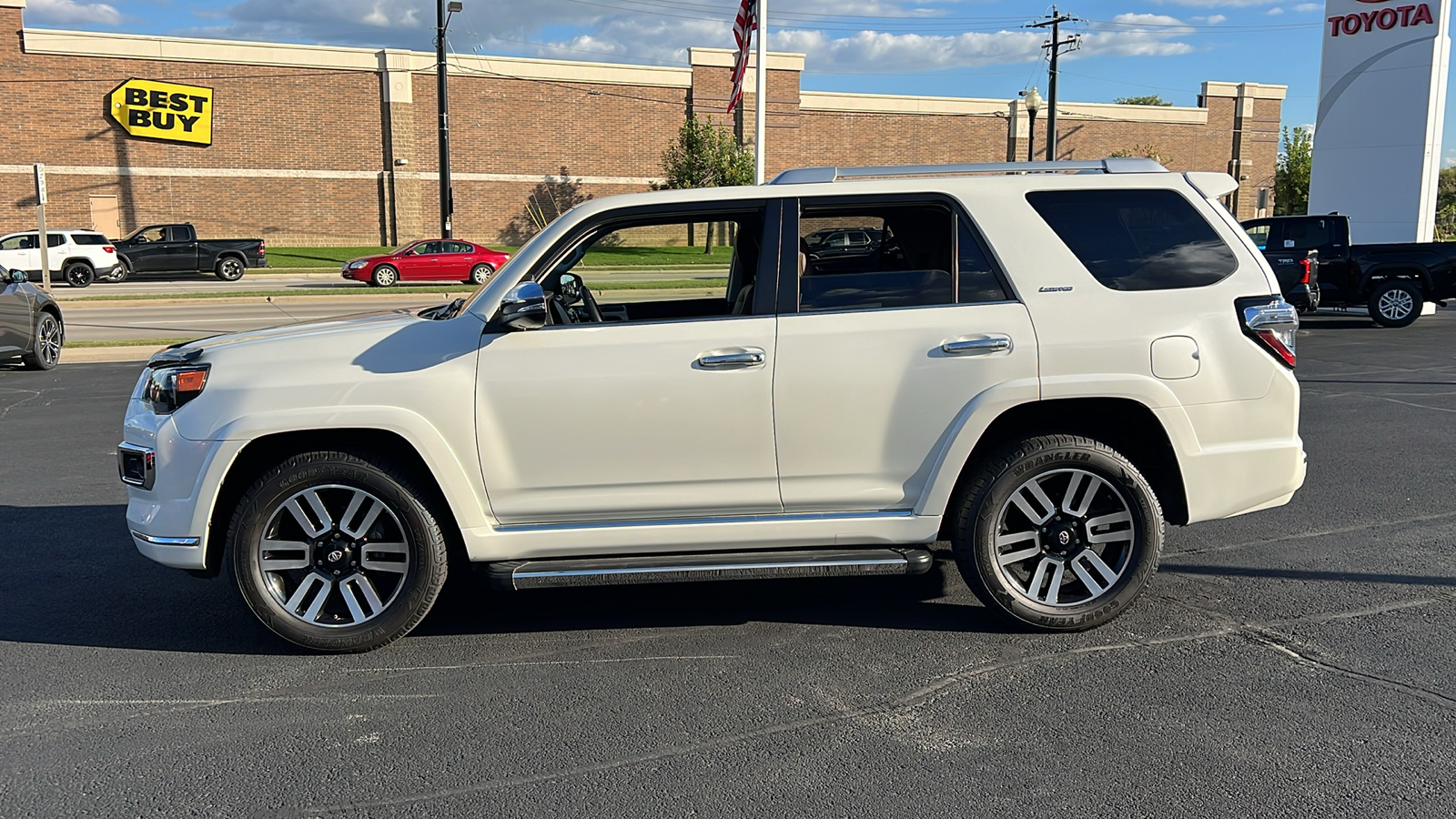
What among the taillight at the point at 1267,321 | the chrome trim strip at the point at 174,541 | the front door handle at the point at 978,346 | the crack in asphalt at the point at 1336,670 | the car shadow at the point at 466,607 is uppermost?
the taillight at the point at 1267,321

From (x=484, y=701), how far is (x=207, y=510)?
56.4 inches

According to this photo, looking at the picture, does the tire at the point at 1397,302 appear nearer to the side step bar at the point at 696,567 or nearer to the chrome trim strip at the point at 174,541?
the side step bar at the point at 696,567

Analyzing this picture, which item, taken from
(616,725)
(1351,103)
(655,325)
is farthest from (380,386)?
(1351,103)

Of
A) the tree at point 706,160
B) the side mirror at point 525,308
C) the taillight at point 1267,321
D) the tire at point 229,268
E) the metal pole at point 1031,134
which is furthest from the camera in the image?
the tree at point 706,160

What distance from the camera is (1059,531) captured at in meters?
4.81

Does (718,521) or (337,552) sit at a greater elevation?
(718,521)

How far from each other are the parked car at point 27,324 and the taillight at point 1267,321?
13320 millimetres

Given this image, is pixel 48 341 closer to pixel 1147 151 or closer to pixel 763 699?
pixel 763 699

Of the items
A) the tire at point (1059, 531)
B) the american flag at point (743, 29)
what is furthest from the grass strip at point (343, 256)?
the tire at point (1059, 531)

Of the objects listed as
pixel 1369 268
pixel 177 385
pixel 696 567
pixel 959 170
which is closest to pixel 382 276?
pixel 1369 268

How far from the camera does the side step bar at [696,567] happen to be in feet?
14.9

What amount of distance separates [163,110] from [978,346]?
4525 cm

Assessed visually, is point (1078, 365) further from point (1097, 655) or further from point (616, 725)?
point (616, 725)

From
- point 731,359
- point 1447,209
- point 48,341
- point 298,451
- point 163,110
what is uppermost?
point 163,110
